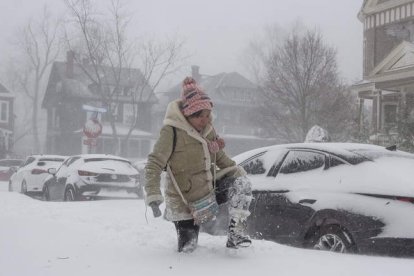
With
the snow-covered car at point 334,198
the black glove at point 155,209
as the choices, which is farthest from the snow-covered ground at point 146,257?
the snow-covered car at point 334,198

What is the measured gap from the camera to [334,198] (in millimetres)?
5383

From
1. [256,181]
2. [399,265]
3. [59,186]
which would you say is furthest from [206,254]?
[59,186]

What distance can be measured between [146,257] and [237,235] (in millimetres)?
723

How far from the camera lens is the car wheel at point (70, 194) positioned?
11.8 metres

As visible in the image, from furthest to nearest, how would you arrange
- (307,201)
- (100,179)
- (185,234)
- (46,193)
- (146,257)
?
1. (46,193)
2. (100,179)
3. (307,201)
4. (185,234)
5. (146,257)

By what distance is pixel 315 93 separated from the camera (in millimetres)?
22156

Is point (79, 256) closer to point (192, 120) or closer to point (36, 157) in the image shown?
point (192, 120)

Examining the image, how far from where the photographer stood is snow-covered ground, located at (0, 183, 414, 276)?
3889 millimetres

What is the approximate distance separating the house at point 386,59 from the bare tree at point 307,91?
983 millimetres

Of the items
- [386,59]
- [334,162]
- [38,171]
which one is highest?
[386,59]

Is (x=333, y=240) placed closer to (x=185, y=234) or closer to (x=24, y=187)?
(x=185, y=234)

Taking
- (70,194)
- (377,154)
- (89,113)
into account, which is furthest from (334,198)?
(89,113)

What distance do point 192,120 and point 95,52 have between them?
2985 cm

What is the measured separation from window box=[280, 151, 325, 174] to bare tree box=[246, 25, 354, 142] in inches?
615
